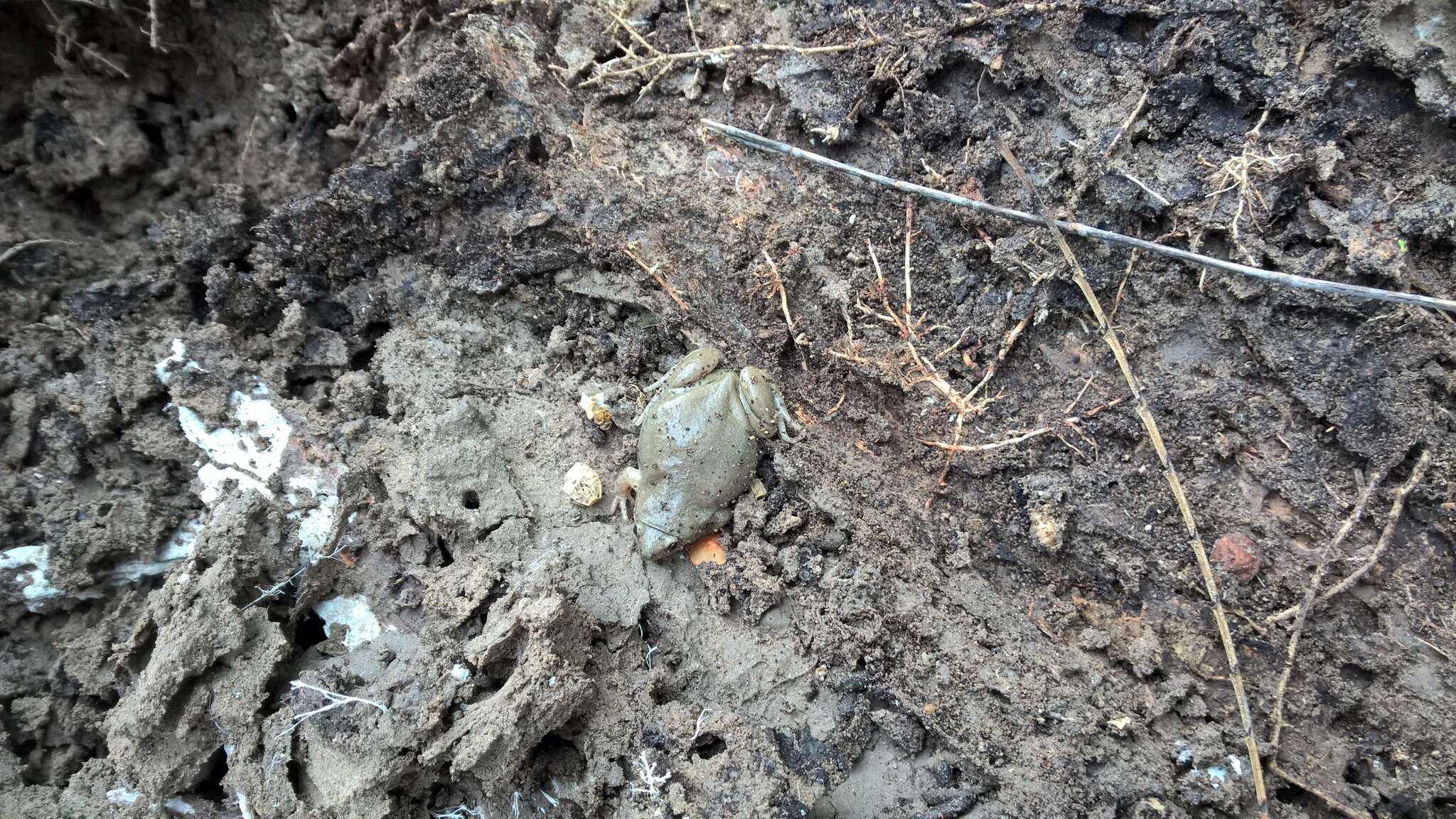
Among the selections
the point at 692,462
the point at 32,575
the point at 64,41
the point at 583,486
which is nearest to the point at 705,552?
the point at 692,462

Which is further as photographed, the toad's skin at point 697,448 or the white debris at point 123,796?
the toad's skin at point 697,448

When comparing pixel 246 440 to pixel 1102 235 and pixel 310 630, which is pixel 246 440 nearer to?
pixel 310 630

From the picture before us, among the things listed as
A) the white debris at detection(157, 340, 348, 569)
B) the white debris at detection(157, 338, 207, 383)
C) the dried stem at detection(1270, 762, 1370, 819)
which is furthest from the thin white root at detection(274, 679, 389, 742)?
the dried stem at detection(1270, 762, 1370, 819)

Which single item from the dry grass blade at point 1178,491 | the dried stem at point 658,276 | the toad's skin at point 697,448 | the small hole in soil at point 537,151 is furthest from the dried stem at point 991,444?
the small hole in soil at point 537,151

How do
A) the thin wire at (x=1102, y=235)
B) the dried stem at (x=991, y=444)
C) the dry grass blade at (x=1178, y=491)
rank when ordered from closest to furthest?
the thin wire at (x=1102, y=235) → the dry grass blade at (x=1178, y=491) → the dried stem at (x=991, y=444)

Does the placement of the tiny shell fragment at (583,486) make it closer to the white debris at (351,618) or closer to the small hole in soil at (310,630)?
the white debris at (351,618)

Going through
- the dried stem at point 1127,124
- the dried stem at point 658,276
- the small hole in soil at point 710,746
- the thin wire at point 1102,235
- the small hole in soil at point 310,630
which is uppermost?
the dried stem at point 1127,124

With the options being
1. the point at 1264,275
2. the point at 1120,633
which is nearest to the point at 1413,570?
the point at 1120,633
